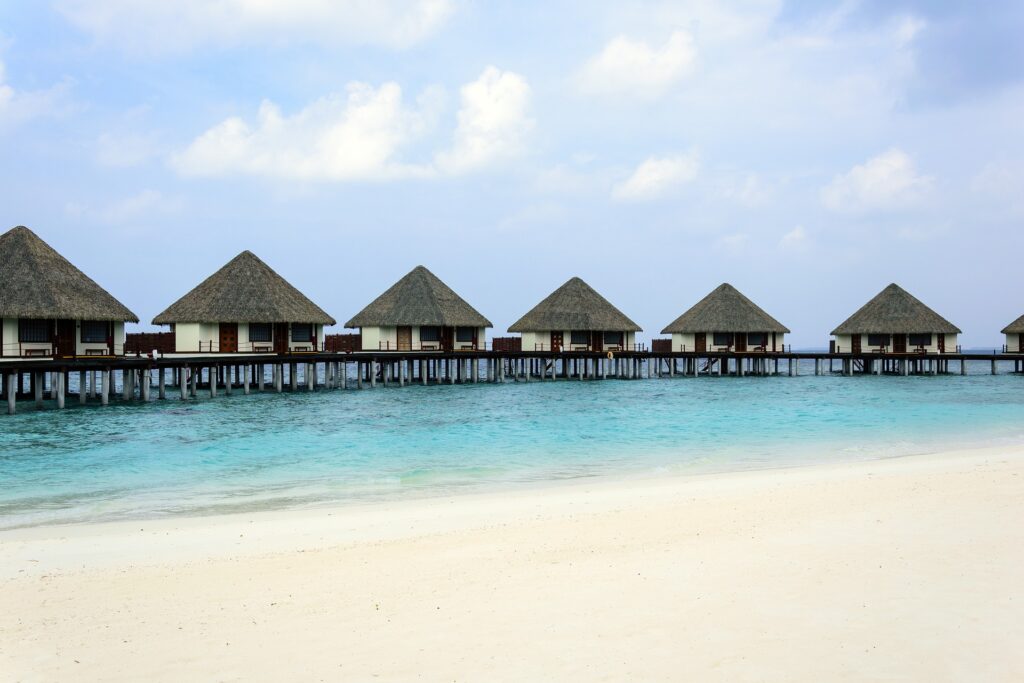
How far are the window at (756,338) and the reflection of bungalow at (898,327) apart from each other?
610 centimetres

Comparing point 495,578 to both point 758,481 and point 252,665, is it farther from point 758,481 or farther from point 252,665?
point 758,481

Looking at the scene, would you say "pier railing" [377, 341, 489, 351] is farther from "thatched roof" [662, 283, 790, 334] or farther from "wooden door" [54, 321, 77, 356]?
"wooden door" [54, 321, 77, 356]

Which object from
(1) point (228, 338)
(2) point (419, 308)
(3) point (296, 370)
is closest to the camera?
(1) point (228, 338)

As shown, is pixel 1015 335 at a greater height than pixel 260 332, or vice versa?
pixel 260 332

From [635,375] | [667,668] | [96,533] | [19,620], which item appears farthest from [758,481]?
[635,375]

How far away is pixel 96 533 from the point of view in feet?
33.7

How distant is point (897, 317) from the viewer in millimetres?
54281

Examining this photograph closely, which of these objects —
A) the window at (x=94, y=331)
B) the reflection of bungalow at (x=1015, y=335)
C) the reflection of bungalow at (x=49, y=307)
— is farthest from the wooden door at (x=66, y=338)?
the reflection of bungalow at (x=1015, y=335)

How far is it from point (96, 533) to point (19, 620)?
403cm

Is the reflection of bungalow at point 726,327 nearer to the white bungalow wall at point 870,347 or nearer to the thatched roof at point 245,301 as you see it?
the white bungalow wall at point 870,347

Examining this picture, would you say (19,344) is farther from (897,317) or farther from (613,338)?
(897,317)

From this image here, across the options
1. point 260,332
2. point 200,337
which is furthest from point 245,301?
point 200,337

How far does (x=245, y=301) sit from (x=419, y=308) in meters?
10.3

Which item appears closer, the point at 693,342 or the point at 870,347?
the point at 693,342
